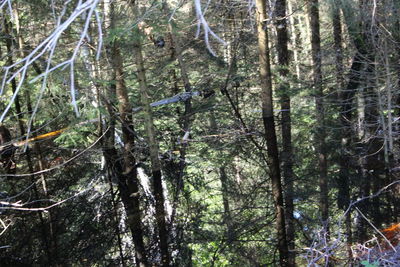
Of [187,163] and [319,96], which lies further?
[187,163]

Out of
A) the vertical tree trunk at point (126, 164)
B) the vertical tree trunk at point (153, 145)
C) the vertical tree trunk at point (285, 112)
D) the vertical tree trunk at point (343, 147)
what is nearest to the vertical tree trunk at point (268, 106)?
the vertical tree trunk at point (285, 112)

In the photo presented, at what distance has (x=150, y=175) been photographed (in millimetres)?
10422

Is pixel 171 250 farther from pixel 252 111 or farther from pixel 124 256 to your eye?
pixel 252 111

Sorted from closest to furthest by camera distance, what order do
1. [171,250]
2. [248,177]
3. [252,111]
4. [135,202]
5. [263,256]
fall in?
[263,256]
[171,250]
[135,202]
[248,177]
[252,111]

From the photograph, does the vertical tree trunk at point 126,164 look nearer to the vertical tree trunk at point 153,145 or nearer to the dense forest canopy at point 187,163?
the dense forest canopy at point 187,163

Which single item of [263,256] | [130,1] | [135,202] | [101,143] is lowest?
[263,256]

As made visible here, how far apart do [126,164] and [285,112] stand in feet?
17.2

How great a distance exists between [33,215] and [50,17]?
450 cm

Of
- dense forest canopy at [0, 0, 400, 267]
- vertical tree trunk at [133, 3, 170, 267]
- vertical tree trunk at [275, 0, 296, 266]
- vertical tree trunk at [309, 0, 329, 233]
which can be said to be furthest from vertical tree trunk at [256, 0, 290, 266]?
vertical tree trunk at [133, 3, 170, 267]

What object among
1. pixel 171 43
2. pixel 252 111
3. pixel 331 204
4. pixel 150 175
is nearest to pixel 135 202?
pixel 150 175

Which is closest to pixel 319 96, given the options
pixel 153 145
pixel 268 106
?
pixel 268 106

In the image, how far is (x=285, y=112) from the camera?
1154cm

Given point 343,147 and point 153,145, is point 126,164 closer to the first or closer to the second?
point 153,145

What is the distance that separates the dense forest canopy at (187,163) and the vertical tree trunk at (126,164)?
40 mm
